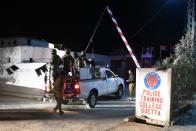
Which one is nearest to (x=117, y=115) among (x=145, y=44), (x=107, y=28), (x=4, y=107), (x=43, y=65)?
(x=4, y=107)

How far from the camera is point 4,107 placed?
13344 millimetres

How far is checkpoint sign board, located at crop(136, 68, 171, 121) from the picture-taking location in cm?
1015

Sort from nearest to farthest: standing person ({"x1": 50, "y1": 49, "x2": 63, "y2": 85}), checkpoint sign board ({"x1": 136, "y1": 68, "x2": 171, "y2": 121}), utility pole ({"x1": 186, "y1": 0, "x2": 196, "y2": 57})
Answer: checkpoint sign board ({"x1": 136, "y1": 68, "x2": 171, "y2": 121}), standing person ({"x1": 50, "y1": 49, "x2": 63, "y2": 85}), utility pole ({"x1": 186, "y1": 0, "x2": 196, "y2": 57})

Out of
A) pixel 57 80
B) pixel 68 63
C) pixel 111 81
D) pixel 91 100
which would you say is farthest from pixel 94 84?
pixel 57 80

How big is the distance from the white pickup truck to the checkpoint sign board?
3.42m

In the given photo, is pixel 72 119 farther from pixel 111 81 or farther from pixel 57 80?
pixel 111 81

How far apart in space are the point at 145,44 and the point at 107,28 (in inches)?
316

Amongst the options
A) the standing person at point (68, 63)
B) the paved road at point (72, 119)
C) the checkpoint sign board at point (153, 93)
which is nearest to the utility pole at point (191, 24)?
the paved road at point (72, 119)

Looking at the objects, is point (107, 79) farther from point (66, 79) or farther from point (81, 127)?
point (81, 127)

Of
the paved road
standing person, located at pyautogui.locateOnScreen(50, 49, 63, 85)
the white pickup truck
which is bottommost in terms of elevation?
the paved road

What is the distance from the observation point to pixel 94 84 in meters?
14.5

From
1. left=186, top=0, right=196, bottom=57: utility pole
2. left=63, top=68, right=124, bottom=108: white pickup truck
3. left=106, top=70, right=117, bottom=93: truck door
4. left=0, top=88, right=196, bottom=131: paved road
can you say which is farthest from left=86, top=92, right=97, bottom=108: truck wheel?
left=186, top=0, right=196, bottom=57: utility pole


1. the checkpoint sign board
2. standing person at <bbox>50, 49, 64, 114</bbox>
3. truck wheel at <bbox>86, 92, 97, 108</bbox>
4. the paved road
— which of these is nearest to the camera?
the paved road

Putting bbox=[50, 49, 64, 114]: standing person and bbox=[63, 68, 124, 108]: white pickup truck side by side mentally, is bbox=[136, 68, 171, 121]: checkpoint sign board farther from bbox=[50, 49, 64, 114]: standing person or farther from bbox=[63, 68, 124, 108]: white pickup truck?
bbox=[63, 68, 124, 108]: white pickup truck
